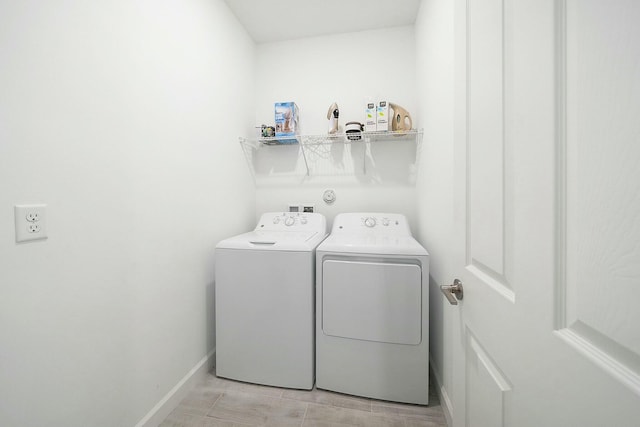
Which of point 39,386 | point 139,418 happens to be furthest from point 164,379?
point 39,386

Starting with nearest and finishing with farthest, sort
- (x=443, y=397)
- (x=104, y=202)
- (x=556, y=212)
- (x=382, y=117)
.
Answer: (x=556, y=212), (x=104, y=202), (x=443, y=397), (x=382, y=117)

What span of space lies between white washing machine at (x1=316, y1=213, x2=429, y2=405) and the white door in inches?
28.6

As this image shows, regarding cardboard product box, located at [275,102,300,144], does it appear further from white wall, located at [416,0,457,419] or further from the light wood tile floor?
the light wood tile floor

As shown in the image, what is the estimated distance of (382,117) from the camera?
77.2 inches

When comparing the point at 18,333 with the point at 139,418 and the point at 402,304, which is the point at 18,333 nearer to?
the point at 139,418

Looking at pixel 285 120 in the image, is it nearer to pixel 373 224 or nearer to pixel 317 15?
pixel 317 15

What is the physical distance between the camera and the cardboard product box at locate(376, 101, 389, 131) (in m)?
1.96

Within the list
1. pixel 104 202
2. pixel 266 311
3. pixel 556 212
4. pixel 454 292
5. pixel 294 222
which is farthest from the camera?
pixel 294 222

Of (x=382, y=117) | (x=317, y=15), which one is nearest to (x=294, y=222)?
(x=382, y=117)

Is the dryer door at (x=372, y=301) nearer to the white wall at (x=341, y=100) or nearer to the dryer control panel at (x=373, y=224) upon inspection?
the dryer control panel at (x=373, y=224)

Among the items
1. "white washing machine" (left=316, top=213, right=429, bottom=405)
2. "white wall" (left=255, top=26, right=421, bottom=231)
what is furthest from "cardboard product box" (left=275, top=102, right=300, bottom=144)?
"white washing machine" (left=316, top=213, right=429, bottom=405)

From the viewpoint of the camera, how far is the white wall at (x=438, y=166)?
129 centimetres

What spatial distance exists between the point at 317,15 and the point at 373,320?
2.36m

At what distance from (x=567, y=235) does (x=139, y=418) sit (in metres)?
1.78
